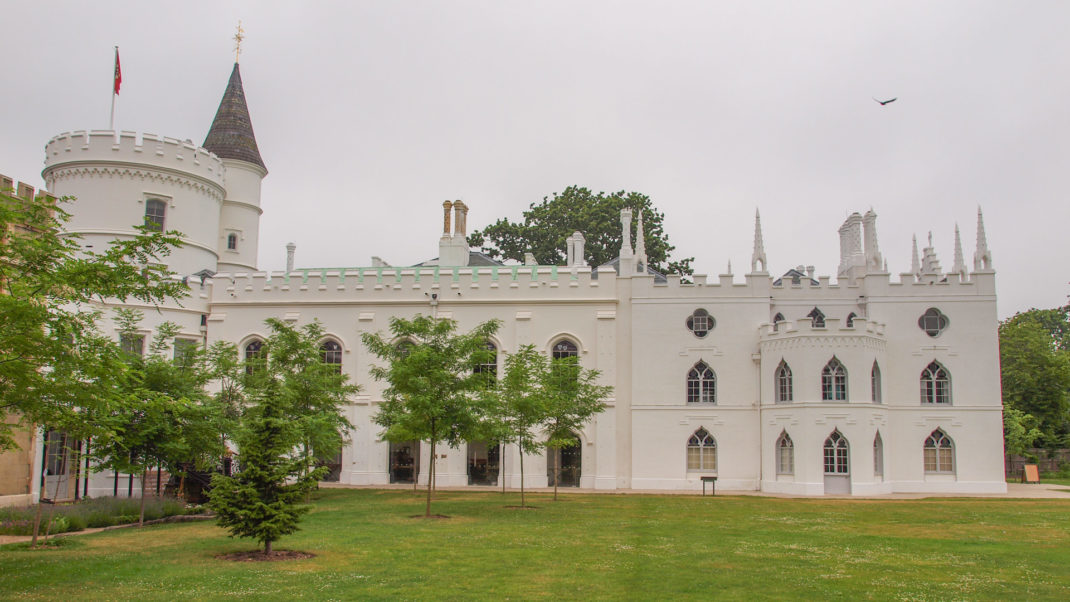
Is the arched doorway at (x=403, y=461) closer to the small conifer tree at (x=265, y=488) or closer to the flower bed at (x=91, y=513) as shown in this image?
the flower bed at (x=91, y=513)

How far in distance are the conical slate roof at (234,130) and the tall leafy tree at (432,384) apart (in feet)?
69.0

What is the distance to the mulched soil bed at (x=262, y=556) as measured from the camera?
13.7 meters

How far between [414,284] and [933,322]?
66.2 ft

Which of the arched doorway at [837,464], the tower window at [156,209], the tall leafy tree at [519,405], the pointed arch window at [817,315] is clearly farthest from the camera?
the tower window at [156,209]

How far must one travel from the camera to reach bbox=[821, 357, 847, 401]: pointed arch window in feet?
97.7

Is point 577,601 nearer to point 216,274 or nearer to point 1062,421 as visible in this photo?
point 216,274

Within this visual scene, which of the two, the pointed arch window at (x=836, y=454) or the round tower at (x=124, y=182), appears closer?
the pointed arch window at (x=836, y=454)

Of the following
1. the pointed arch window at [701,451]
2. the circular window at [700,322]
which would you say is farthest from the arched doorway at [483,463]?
the circular window at [700,322]

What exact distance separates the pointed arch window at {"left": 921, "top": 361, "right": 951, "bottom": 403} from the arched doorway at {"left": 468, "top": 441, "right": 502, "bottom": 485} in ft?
53.4

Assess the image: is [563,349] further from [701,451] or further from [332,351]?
[332,351]

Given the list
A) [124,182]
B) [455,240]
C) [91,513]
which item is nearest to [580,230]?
[455,240]

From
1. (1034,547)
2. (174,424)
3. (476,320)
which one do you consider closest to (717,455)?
(476,320)

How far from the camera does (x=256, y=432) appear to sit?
14.4 m

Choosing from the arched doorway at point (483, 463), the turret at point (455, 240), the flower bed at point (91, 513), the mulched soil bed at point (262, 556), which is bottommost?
the mulched soil bed at point (262, 556)
